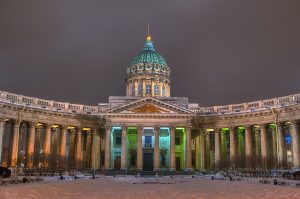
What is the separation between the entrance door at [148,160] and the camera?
69250 mm

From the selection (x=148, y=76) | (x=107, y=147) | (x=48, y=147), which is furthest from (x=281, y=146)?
(x=148, y=76)

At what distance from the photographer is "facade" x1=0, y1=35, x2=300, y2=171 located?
54.3 metres

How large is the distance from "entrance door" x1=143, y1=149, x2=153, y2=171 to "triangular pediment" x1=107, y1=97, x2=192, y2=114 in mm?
8815

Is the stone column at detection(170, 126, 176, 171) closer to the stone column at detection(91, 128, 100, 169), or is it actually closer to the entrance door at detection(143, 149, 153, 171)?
the entrance door at detection(143, 149, 153, 171)

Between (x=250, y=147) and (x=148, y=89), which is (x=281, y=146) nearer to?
(x=250, y=147)

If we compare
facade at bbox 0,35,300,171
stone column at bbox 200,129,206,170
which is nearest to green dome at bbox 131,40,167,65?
facade at bbox 0,35,300,171

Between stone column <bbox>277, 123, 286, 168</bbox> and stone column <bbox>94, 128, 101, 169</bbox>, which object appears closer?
stone column <bbox>277, 123, 286, 168</bbox>

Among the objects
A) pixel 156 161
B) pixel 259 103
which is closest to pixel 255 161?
pixel 259 103

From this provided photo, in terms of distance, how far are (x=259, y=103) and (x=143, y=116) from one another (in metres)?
20.7

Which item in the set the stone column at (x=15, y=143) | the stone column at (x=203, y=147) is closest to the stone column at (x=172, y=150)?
the stone column at (x=203, y=147)

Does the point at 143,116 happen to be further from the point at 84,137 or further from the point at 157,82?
the point at 157,82

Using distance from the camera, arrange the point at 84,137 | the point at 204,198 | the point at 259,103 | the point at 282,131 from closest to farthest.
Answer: the point at 204,198
the point at 282,131
the point at 259,103
the point at 84,137

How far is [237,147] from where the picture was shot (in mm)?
66375

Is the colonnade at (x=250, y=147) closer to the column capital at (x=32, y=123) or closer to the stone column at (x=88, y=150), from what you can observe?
the stone column at (x=88, y=150)
